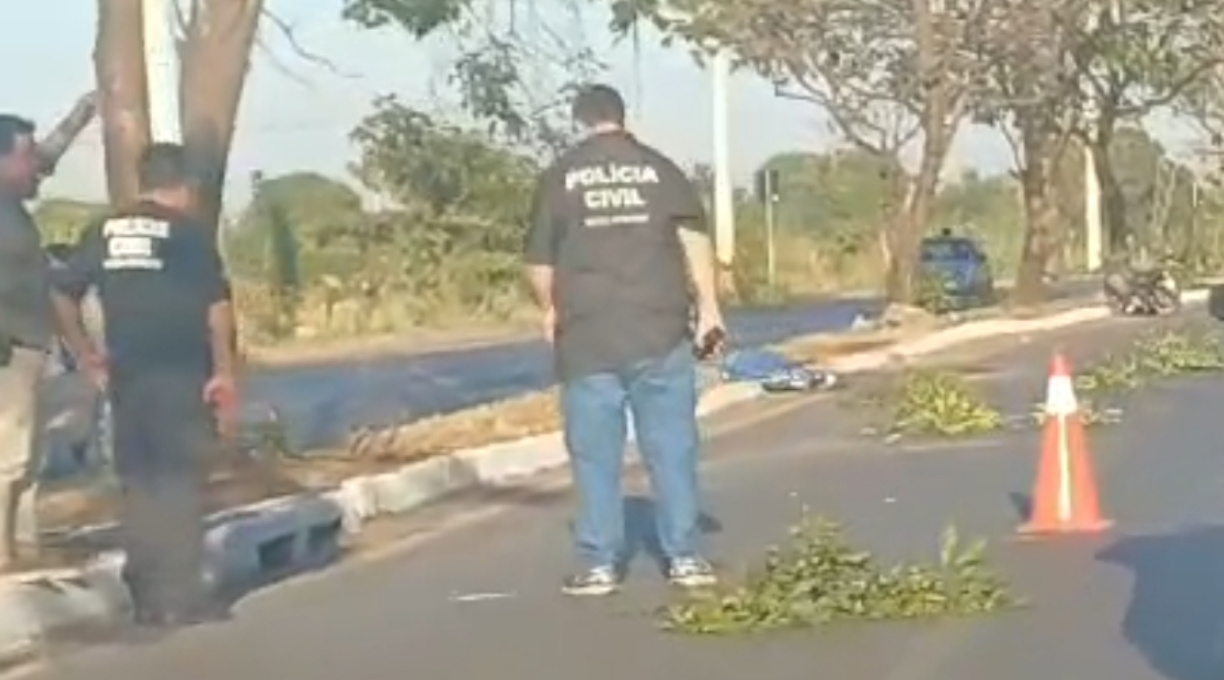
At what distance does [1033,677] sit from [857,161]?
174ft

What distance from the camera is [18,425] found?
12484mm

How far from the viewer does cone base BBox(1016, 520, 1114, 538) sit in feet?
47.6

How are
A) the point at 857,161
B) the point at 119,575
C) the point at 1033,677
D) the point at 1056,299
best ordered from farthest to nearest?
the point at 857,161
the point at 1056,299
the point at 119,575
the point at 1033,677

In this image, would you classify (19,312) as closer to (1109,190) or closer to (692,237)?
(692,237)

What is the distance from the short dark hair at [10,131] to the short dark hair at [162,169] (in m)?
0.55

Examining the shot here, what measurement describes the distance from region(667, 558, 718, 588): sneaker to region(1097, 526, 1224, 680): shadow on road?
167 cm

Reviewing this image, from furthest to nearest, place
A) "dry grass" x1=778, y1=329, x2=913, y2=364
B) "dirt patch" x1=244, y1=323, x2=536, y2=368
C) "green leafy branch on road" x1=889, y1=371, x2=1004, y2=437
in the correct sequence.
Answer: "dirt patch" x1=244, y1=323, x2=536, y2=368
"dry grass" x1=778, y1=329, x2=913, y2=364
"green leafy branch on road" x1=889, y1=371, x2=1004, y2=437

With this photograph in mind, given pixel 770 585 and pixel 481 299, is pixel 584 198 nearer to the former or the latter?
pixel 770 585

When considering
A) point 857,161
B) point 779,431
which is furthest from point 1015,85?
point 779,431

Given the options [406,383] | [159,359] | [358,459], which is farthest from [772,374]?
[159,359]

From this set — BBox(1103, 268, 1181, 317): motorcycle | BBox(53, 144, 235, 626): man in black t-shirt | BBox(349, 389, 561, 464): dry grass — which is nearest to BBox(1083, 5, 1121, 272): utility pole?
BBox(1103, 268, 1181, 317): motorcycle

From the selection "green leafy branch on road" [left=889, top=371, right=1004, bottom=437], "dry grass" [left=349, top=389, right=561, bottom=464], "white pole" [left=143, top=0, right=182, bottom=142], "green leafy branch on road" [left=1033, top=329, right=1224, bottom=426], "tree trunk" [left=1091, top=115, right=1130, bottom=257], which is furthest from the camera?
"tree trunk" [left=1091, top=115, right=1130, bottom=257]

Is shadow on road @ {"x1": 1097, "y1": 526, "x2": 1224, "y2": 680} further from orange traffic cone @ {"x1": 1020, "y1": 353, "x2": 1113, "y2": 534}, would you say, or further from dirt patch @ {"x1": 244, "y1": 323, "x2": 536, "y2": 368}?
dirt patch @ {"x1": 244, "y1": 323, "x2": 536, "y2": 368}

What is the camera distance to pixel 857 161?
62.7m
